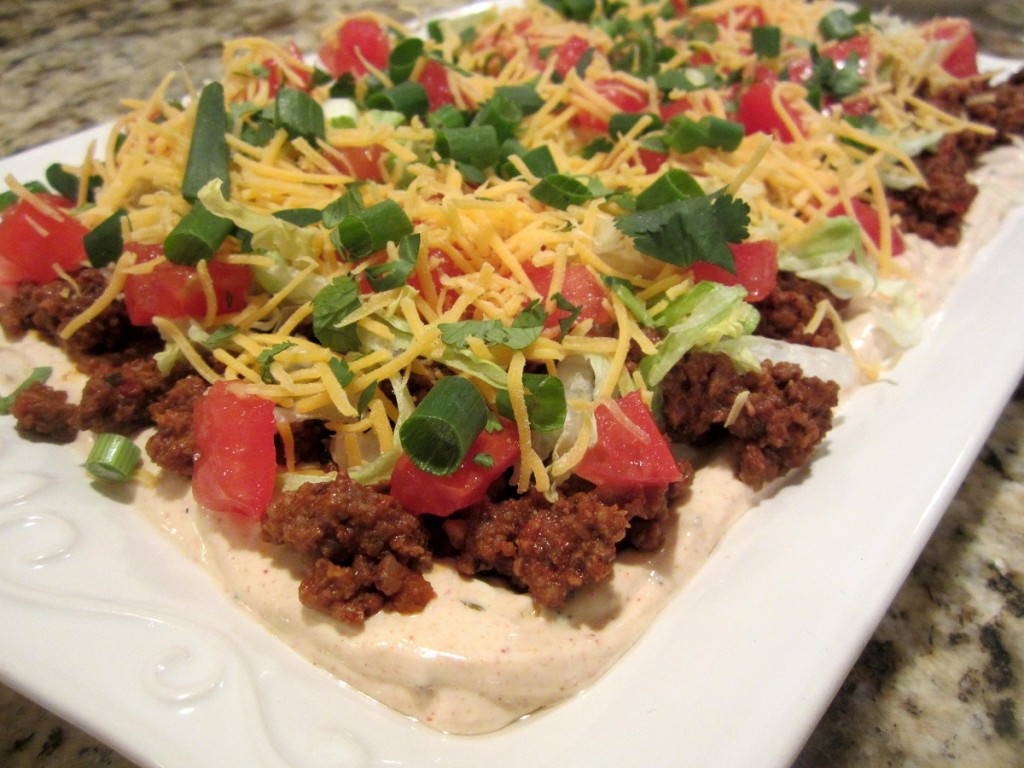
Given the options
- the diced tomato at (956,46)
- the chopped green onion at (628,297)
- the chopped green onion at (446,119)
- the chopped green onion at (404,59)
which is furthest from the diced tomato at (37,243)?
the diced tomato at (956,46)

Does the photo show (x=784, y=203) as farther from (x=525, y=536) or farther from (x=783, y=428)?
(x=525, y=536)

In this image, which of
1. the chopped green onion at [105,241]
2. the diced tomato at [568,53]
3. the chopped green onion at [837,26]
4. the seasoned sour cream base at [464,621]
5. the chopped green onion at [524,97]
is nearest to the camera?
the seasoned sour cream base at [464,621]

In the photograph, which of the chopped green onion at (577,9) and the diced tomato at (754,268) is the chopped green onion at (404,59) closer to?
the chopped green onion at (577,9)

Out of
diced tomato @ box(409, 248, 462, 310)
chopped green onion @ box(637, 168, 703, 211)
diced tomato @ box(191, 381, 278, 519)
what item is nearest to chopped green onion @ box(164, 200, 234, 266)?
diced tomato @ box(191, 381, 278, 519)

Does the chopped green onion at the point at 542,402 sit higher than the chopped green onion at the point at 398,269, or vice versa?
the chopped green onion at the point at 398,269

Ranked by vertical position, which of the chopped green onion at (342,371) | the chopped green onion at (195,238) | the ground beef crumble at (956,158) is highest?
the chopped green onion at (195,238)

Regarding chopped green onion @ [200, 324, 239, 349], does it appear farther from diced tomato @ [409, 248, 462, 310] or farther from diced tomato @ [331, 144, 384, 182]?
diced tomato @ [331, 144, 384, 182]

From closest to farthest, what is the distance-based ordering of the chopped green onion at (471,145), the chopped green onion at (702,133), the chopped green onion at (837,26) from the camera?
the chopped green onion at (471,145) → the chopped green onion at (702,133) → the chopped green onion at (837,26)
